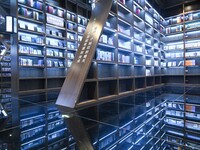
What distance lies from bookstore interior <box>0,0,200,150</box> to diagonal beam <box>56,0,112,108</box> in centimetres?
2

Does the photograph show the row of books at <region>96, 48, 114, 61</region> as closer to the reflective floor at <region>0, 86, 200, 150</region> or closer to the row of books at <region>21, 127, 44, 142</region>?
the reflective floor at <region>0, 86, 200, 150</region>

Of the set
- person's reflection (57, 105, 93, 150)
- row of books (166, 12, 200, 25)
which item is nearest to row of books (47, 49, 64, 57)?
person's reflection (57, 105, 93, 150)

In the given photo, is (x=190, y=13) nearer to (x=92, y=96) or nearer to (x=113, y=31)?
(x=113, y=31)

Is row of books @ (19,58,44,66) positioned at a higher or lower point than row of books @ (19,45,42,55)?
lower

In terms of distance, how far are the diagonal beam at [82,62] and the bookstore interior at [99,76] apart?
2 centimetres

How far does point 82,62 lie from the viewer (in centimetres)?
251

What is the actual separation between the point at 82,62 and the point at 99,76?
0.54m

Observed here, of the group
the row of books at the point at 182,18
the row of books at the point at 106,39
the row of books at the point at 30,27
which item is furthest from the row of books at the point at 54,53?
the row of books at the point at 182,18

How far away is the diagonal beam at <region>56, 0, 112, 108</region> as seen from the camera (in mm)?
2324

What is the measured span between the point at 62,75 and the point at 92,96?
284 centimetres

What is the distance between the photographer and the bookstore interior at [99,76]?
127 centimetres

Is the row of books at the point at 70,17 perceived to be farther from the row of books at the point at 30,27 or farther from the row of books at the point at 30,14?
the row of books at the point at 30,27

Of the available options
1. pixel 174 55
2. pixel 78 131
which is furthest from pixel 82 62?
pixel 174 55

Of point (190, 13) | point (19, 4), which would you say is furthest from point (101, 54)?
point (190, 13)
